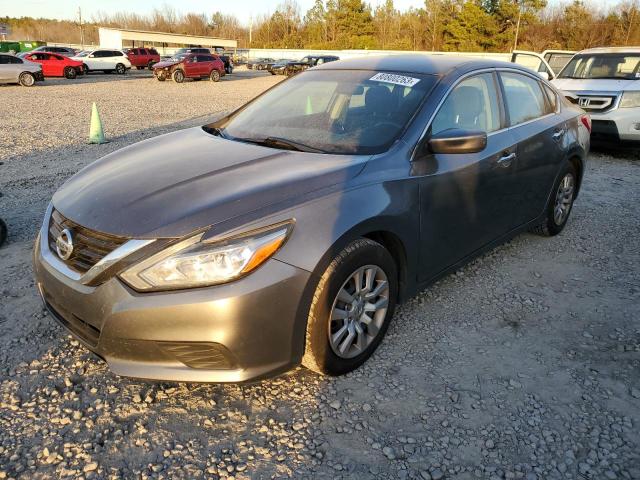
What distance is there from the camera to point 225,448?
2.30m

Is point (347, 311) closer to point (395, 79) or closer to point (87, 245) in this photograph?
point (87, 245)

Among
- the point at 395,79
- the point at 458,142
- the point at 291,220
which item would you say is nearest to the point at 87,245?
the point at 291,220

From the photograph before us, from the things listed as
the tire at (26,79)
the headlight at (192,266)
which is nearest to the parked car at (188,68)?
the tire at (26,79)

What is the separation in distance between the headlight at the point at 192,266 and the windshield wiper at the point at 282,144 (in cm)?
102

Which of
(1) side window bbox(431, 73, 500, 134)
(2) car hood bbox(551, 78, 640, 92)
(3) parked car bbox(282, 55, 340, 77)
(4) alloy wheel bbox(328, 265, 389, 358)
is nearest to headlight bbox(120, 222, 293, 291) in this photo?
(4) alloy wheel bbox(328, 265, 389, 358)

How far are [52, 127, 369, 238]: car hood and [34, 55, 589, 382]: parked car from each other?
1 centimetres

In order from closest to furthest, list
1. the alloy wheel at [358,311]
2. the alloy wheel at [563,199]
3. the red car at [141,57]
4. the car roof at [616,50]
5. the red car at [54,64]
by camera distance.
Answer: the alloy wheel at [358,311] → the alloy wheel at [563,199] → the car roof at [616,50] → the red car at [54,64] → the red car at [141,57]

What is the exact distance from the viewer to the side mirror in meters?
2.96

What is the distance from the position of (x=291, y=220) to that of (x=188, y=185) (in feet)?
2.02

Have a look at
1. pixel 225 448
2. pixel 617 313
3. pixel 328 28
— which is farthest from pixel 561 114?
pixel 328 28

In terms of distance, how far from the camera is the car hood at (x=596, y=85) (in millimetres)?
8898

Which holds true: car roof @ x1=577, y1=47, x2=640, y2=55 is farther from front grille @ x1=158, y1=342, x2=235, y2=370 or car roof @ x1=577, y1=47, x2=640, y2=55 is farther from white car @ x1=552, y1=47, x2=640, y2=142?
front grille @ x1=158, y1=342, x2=235, y2=370

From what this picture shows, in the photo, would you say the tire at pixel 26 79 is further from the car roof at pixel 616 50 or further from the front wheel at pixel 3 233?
the car roof at pixel 616 50

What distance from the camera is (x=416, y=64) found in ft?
11.9
